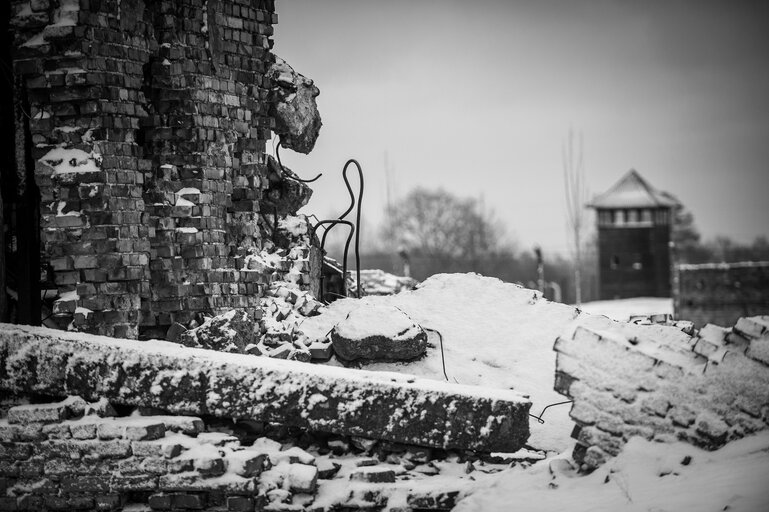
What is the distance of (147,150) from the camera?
8.57 meters

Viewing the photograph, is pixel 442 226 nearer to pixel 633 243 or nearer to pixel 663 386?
pixel 633 243

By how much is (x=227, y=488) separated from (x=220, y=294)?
2805 millimetres

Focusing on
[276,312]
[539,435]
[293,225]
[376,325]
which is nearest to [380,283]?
[293,225]

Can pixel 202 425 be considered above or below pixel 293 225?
below

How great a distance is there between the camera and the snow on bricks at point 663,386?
593 cm

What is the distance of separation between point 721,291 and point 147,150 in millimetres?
30894

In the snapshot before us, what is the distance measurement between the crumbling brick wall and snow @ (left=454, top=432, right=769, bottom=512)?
30497mm

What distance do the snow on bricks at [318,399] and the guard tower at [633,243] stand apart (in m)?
46.6

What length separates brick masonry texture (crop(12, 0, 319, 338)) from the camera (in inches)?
309

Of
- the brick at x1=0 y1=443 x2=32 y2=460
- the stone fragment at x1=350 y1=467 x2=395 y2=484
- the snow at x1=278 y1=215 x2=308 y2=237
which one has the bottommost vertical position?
the stone fragment at x1=350 y1=467 x2=395 y2=484

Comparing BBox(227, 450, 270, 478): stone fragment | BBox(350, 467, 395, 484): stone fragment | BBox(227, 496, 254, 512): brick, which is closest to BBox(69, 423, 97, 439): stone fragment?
BBox(227, 450, 270, 478): stone fragment

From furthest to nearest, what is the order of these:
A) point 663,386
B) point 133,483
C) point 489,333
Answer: point 489,333 → point 133,483 → point 663,386

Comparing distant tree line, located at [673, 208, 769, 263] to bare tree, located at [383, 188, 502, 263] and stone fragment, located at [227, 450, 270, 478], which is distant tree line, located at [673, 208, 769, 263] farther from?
stone fragment, located at [227, 450, 270, 478]

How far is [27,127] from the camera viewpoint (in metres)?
8.30
